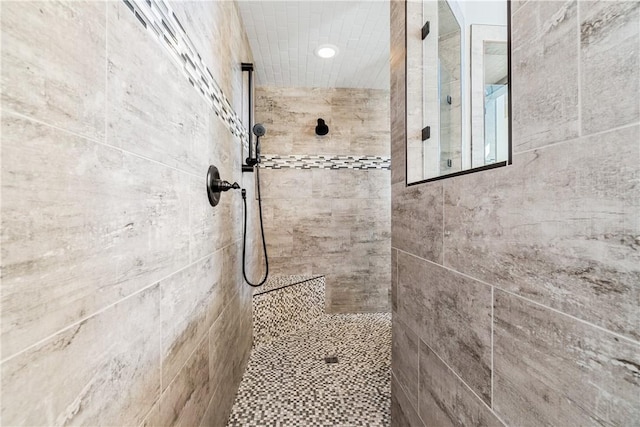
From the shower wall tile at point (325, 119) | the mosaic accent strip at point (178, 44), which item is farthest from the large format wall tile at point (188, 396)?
the shower wall tile at point (325, 119)

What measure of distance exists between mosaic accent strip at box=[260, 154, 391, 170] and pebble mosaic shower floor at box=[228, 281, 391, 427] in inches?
58.6

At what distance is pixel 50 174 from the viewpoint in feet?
1.47

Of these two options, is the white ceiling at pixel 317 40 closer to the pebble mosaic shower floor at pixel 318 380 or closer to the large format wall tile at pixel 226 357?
the large format wall tile at pixel 226 357

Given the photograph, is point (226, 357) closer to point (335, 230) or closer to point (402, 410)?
point (402, 410)

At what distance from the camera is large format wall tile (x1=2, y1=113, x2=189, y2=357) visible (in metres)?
0.39

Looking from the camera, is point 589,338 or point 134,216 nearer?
point 589,338

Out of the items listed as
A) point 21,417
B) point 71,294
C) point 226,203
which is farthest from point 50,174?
point 226,203

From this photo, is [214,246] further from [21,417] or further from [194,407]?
[21,417]

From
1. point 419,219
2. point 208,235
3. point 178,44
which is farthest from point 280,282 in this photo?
point 178,44

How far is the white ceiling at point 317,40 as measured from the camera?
1938 millimetres

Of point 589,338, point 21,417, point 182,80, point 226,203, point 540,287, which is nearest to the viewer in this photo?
point 21,417

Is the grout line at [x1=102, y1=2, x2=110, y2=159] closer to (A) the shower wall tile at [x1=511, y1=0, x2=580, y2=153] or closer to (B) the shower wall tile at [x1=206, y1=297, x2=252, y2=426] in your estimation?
(A) the shower wall tile at [x1=511, y1=0, x2=580, y2=153]

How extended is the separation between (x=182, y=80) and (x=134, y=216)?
0.53 metres

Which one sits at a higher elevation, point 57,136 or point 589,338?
point 57,136
